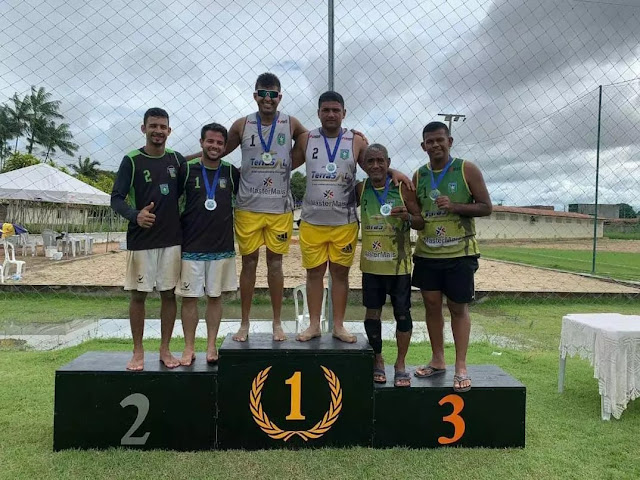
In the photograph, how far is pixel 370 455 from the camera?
9.70 feet

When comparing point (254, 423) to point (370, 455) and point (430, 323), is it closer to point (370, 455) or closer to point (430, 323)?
point (370, 455)

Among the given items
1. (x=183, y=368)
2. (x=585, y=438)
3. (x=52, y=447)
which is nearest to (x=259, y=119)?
(x=183, y=368)

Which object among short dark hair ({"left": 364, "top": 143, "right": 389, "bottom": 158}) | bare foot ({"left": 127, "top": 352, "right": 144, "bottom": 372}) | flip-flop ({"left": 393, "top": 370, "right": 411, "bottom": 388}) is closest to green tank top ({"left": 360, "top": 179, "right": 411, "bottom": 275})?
short dark hair ({"left": 364, "top": 143, "right": 389, "bottom": 158})

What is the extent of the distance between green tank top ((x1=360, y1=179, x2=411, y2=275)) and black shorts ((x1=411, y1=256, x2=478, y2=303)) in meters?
0.12

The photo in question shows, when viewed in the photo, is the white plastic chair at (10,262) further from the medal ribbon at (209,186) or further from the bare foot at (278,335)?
the bare foot at (278,335)

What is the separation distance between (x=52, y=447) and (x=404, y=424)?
2103mm

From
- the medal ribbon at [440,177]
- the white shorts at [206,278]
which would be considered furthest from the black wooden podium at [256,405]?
the medal ribbon at [440,177]

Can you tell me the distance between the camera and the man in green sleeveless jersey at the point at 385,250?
3.21 meters

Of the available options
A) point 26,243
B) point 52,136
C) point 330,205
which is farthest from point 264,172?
point 26,243

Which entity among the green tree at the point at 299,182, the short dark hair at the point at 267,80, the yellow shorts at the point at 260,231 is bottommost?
the yellow shorts at the point at 260,231

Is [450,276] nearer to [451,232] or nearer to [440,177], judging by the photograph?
[451,232]

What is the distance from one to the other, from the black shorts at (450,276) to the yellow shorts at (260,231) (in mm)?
904

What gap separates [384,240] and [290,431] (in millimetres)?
1298

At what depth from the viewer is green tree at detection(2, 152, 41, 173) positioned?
26312 millimetres
